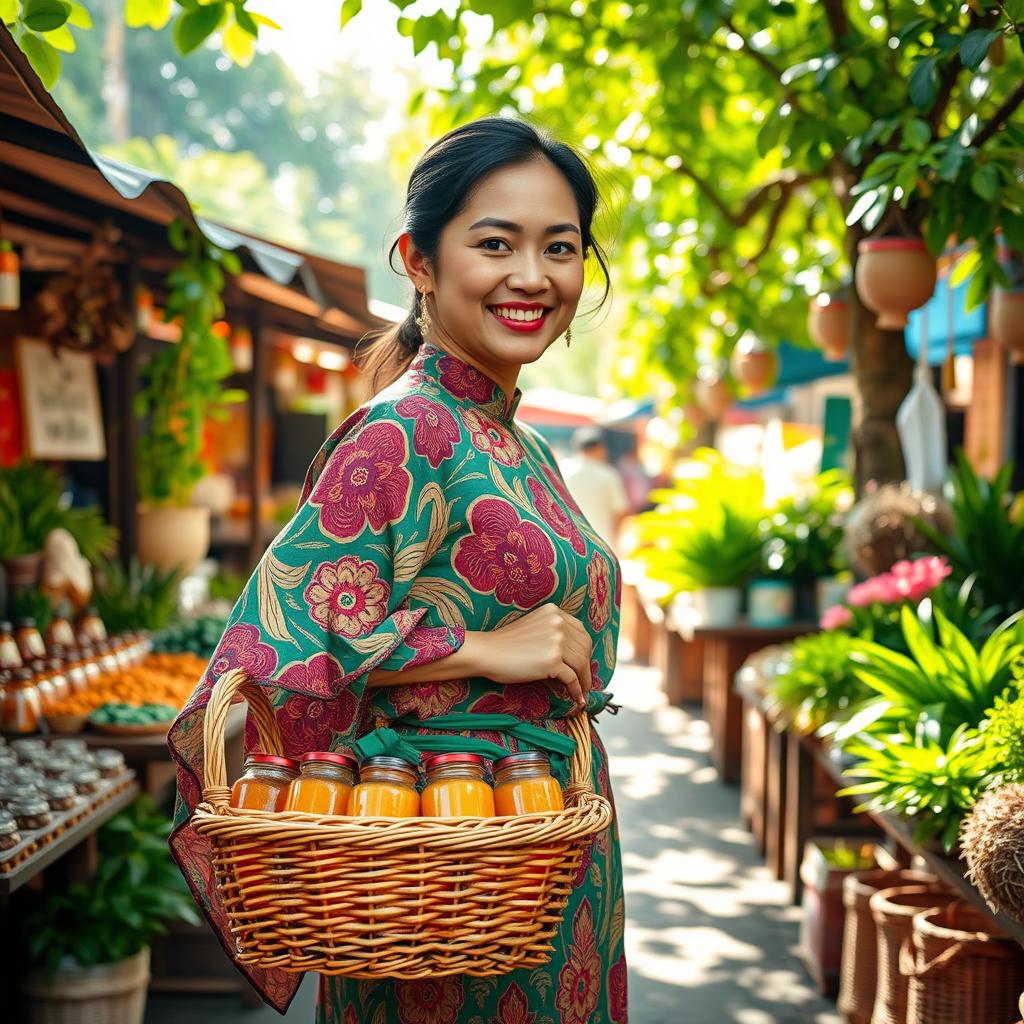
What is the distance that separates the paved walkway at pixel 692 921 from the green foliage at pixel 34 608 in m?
1.35

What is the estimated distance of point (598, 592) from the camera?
193 cm

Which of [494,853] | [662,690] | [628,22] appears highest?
[628,22]

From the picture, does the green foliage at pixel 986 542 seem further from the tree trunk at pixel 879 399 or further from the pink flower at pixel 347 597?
the pink flower at pixel 347 597

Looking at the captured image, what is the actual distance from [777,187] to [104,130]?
38.4 meters

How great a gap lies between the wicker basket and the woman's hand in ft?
0.91

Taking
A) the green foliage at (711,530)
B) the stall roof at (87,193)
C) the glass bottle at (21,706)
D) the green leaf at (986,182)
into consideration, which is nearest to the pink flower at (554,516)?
the stall roof at (87,193)

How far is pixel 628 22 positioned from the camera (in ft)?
18.7

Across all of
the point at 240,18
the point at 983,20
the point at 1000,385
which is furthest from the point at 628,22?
the point at 1000,385

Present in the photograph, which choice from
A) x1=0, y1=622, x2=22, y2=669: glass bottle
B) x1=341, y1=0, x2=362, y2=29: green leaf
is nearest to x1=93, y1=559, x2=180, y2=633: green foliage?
x1=0, y1=622, x2=22, y2=669: glass bottle

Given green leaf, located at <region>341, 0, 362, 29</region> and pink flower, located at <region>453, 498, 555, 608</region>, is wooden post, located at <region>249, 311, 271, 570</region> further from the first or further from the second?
pink flower, located at <region>453, 498, 555, 608</region>

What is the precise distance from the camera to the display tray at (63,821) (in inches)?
104

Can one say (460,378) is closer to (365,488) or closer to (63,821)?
(365,488)

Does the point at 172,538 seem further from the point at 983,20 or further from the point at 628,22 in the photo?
the point at 983,20

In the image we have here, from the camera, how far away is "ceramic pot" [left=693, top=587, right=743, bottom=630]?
699 centimetres
